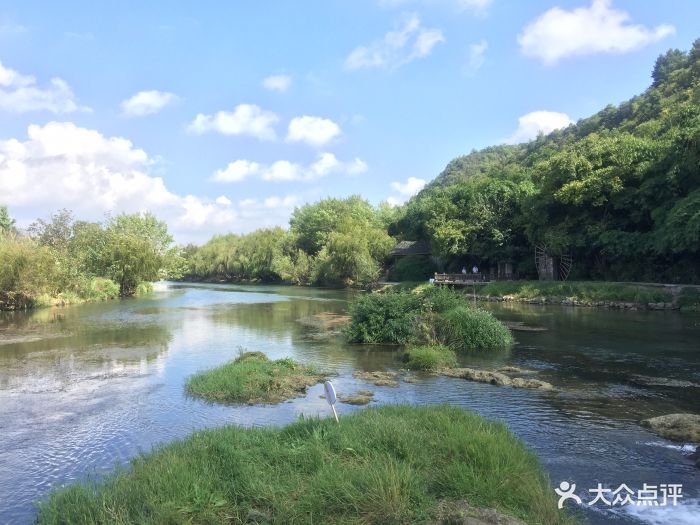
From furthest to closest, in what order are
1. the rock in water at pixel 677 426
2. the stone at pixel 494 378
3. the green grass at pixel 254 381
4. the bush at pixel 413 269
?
the bush at pixel 413 269
the stone at pixel 494 378
the green grass at pixel 254 381
the rock in water at pixel 677 426

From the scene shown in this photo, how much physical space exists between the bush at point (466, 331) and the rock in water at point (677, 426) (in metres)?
10.5

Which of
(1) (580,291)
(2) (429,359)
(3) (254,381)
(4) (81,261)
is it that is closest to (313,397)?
(3) (254,381)

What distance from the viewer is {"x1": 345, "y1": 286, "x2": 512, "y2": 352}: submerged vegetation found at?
2250 centimetres

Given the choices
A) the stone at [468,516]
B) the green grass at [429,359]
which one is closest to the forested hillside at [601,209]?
the green grass at [429,359]

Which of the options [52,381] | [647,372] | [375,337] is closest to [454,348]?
[375,337]

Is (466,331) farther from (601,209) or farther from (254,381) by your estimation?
(601,209)

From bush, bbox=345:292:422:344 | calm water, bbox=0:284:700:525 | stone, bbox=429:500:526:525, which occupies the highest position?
bush, bbox=345:292:422:344

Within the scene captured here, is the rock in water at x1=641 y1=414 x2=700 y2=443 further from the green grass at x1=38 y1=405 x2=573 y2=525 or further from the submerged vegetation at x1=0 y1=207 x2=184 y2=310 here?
the submerged vegetation at x1=0 y1=207 x2=184 y2=310

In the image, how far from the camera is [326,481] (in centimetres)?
693

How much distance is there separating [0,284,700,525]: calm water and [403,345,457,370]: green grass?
106 cm

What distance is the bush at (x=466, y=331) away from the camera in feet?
73.3

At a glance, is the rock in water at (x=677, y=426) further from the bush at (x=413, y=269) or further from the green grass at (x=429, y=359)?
the bush at (x=413, y=269)

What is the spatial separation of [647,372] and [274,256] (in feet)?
285

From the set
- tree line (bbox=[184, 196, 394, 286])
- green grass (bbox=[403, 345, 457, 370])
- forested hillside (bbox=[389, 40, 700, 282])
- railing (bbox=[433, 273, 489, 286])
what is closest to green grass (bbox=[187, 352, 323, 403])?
green grass (bbox=[403, 345, 457, 370])
